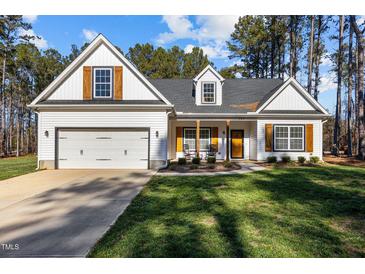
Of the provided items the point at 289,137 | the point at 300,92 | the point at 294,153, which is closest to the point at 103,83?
the point at 289,137

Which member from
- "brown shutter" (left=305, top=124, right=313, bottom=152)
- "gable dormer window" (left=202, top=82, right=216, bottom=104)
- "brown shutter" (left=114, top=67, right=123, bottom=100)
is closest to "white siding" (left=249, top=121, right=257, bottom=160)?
"brown shutter" (left=305, top=124, right=313, bottom=152)

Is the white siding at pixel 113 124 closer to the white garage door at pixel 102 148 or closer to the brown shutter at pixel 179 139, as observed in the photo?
the white garage door at pixel 102 148

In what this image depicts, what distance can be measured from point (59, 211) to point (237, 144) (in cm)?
1229

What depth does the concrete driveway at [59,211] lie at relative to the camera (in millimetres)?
3717

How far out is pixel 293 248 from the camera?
350 cm

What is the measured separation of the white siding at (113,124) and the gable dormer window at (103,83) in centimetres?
107

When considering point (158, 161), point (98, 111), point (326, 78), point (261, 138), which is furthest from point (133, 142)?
point (326, 78)

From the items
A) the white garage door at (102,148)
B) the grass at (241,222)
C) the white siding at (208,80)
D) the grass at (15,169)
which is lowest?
the grass at (15,169)

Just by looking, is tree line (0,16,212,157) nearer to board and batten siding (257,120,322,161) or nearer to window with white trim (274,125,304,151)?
board and batten siding (257,120,322,161)

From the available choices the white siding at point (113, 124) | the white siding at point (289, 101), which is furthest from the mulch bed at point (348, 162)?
the white siding at point (113, 124)

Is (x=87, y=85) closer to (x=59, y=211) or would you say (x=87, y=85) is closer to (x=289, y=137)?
(x=59, y=211)

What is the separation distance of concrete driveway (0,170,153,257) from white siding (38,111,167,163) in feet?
9.26
